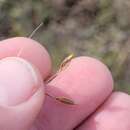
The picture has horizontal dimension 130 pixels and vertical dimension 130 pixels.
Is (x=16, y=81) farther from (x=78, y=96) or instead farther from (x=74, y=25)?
(x=74, y=25)

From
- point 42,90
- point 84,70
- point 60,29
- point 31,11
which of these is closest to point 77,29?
point 60,29

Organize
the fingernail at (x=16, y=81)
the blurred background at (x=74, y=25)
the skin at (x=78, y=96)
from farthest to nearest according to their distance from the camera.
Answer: the blurred background at (x=74, y=25)
the skin at (x=78, y=96)
the fingernail at (x=16, y=81)

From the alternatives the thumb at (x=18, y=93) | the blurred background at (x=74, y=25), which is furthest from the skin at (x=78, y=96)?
the blurred background at (x=74, y=25)

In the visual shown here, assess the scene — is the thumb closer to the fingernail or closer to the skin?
the fingernail

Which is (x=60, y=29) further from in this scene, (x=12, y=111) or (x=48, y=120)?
(x=12, y=111)

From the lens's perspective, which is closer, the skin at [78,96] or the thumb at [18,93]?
the thumb at [18,93]

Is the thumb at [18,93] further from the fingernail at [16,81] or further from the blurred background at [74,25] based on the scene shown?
the blurred background at [74,25]

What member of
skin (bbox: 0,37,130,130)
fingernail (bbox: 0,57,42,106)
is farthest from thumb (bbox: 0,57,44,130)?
skin (bbox: 0,37,130,130)

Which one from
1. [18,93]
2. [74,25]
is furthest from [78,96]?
[74,25]
